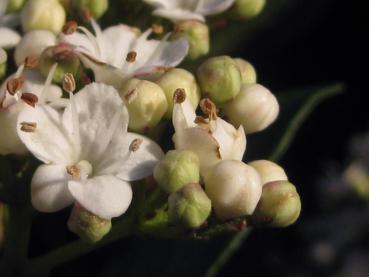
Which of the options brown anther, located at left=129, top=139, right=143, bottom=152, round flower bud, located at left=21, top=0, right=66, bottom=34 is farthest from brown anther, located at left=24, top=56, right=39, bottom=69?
brown anther, located at left=129, top=139, right=143, bottom=152

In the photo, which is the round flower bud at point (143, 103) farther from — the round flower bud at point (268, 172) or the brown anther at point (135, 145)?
the round flower bud at point (268, 172)

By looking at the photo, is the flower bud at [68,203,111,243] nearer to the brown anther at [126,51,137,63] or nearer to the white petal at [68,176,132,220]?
the white petal at [68,176,132,220]

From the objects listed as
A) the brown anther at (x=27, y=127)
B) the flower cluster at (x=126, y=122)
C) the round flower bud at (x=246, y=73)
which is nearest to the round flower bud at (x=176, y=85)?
the flower cluster at (x=126, y=122)

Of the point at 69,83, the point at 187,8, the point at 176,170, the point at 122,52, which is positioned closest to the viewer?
the point at 176,170

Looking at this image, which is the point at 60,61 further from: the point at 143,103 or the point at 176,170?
the point at 176,170

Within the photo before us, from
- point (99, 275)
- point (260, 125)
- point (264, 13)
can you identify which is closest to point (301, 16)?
point (264, 13)

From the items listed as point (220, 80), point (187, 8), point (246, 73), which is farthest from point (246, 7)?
point (220, 80)
